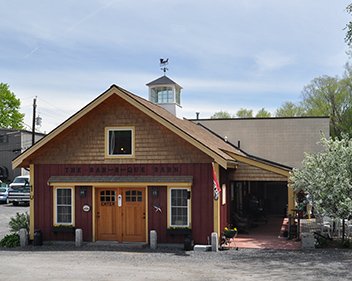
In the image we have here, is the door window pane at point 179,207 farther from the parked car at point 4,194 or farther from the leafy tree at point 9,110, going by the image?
the leafy tree at point 9,110

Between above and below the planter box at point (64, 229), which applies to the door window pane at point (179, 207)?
above

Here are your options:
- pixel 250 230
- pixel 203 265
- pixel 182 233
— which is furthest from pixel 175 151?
pixel 250 230

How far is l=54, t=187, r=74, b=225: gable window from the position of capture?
18.3m

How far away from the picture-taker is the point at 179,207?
57.1 feet

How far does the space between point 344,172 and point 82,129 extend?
364 inches

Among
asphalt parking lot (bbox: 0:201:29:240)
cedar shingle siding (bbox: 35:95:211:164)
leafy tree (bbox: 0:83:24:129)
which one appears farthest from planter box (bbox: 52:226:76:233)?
leafy tree (bbox: 0:83:24:129)

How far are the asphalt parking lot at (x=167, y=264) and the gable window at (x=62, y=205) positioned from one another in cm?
120

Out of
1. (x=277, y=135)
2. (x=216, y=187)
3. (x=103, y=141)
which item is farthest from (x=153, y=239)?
(x=277, y=135)

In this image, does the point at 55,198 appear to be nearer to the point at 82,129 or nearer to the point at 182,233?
the point at 82,129

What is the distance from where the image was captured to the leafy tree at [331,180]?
1577 centimetres

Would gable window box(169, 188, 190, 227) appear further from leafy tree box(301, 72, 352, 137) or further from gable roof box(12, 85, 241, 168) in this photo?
leafy tree box(301, 72, 352, 137)

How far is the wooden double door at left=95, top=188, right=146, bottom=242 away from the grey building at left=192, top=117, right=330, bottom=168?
13167 mm

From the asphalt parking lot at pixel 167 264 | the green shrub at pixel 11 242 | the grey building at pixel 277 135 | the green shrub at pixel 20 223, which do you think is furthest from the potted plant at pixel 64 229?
the grey building at pixel 277 135

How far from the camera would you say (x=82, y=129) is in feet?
59.7
